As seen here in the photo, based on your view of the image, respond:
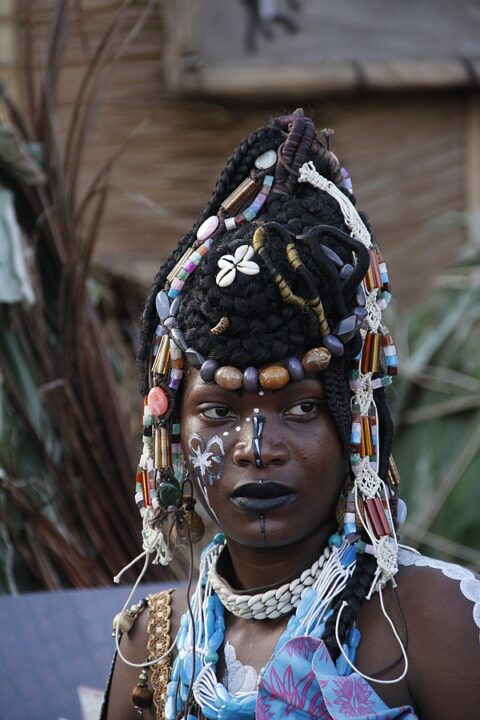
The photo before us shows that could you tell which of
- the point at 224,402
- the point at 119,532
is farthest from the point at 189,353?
the point at 119,532

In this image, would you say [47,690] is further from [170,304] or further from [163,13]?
[163,13]

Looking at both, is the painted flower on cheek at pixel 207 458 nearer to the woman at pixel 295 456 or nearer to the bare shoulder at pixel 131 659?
the woman at pixel 295 456

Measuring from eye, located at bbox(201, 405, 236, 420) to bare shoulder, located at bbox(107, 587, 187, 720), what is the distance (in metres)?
0.47

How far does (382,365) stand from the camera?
207 cm

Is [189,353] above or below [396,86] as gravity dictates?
below

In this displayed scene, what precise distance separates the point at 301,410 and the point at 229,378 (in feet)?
0.42

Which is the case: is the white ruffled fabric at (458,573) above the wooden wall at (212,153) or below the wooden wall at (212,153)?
below

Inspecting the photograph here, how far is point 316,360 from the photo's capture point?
193cm

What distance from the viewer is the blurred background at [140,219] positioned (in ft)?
11.0

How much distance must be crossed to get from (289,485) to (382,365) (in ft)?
0.96

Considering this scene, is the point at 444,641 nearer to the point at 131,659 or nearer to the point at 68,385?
the point at 131,659

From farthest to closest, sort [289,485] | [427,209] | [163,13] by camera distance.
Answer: [427,209]
[163,13]
[289,485]

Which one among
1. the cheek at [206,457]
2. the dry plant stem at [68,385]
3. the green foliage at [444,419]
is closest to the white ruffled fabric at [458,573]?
the cheek at [206,457]

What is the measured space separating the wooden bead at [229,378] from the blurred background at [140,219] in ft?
3.76
